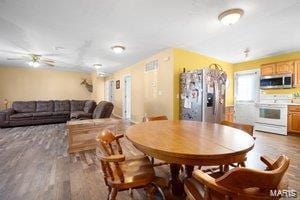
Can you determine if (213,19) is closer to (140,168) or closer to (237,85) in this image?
(140,168)

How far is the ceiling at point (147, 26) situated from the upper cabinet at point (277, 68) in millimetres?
410

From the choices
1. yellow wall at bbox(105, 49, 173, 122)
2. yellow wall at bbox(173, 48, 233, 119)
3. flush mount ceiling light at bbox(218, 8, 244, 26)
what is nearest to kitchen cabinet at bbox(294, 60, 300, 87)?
yellow wall at bbox(173, 48, 233, 119)

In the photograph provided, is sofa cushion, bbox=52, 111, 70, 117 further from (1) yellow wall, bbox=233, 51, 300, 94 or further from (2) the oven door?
(2) the oven door

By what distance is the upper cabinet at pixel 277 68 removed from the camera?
4.43m

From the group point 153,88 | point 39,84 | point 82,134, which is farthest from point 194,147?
point 39,84

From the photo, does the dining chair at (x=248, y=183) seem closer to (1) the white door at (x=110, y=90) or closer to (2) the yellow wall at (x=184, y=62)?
(2) the yellow wall at (x=184, y=62)

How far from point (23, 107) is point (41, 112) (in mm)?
719

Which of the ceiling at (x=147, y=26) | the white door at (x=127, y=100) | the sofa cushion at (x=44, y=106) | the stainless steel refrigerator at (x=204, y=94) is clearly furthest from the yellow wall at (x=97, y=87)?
the stainless steel refrigerator at (x=204, y=94)

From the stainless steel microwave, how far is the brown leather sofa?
5.66 metres

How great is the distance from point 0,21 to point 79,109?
4467 millimetres

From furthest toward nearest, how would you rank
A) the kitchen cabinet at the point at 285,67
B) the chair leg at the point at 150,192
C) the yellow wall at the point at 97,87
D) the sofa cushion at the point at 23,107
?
the yellow wall at the point at 97,87 → the sofa cushion at the point at 23,107 → the kitchen cabinet at the point at 285,67 → the chair leg at the point at 150,192

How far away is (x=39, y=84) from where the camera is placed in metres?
7.84

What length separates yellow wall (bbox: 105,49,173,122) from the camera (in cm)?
431

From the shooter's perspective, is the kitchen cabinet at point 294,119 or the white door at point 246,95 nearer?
the kitchen cabinet at point 294,119
